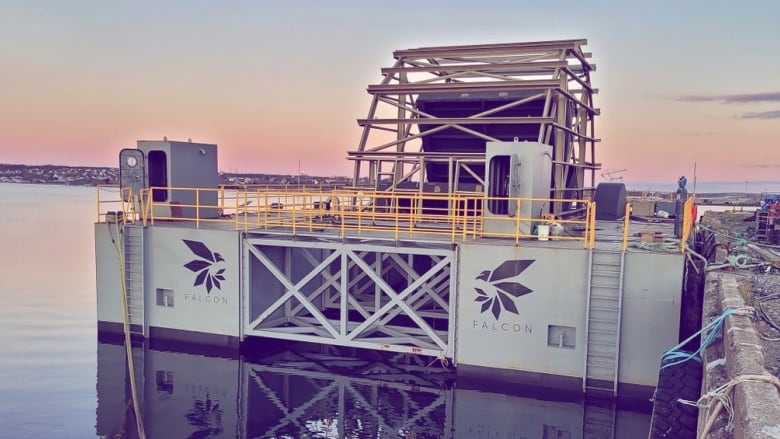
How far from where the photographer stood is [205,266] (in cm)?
1614

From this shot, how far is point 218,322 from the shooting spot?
53.2 ft

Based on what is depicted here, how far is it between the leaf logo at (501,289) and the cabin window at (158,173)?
10764mm

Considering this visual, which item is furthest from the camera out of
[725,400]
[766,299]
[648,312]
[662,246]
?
[662,246]

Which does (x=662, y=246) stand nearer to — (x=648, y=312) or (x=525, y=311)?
(x=648, y=312)

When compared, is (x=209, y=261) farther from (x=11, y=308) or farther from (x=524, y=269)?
(x=11, y=308)

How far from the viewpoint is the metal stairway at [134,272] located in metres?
16.9

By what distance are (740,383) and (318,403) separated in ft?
32.9

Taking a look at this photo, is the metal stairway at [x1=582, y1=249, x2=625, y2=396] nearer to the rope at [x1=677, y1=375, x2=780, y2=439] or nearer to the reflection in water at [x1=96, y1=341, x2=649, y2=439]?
the reflection in water at [x1=96, y1=341, x2=649, y2=439]

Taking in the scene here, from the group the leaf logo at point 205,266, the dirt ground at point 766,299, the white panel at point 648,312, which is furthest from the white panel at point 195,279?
the dirt ground at point 766,299

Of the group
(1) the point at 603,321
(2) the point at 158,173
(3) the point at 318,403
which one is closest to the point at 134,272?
(2) the point at 158,173

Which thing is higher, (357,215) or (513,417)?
(357,215)

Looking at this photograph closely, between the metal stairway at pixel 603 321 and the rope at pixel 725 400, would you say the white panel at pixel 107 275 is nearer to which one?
the metal stairway at pixel 603 321

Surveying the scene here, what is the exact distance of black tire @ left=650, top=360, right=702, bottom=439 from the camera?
6.95 metres

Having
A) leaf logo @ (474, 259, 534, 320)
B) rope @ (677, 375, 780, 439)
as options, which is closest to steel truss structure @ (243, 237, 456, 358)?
leaf logo @ (474, 259, 534, 320)
